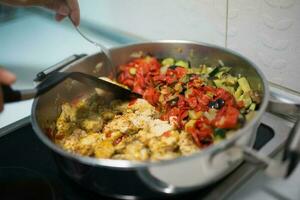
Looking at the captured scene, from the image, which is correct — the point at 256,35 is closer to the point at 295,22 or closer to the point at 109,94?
the point at 295,22

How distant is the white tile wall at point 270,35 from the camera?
2.46 feet

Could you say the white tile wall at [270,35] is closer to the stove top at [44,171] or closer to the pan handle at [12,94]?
the stove top at [44,171]

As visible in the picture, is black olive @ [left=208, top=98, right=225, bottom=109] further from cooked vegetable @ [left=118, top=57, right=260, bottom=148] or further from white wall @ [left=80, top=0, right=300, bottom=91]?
white wall @ [left=80, top=0, right=300, bottom=91]

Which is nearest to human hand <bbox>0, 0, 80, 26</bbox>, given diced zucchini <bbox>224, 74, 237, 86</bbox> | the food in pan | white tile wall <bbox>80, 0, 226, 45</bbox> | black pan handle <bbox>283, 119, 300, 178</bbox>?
the food in pan

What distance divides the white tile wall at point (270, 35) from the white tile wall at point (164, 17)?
51 millimetres

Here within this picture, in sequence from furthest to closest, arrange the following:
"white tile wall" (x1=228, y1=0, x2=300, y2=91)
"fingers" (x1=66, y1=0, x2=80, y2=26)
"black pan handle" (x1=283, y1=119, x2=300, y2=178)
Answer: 1. "fingers" (x1=66, y1=0, x2=80, y2=26)
2. "white tile wall" (x1=228, y1=0, x2=300, y2=91)
3. "black pan handle" (x1=283, y1=119, x2=300, y2=178)

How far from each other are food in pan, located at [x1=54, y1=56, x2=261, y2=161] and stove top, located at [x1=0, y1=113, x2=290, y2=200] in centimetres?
6

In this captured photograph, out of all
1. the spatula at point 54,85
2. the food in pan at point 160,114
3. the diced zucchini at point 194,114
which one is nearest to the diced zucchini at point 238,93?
the food in pan at point 160,114

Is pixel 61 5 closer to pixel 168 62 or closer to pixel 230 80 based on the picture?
pixel 168 62

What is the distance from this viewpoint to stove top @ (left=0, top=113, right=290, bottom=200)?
0.64 meters

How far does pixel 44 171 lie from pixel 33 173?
2cm

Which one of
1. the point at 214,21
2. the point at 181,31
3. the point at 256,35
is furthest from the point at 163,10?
the point at 256,35

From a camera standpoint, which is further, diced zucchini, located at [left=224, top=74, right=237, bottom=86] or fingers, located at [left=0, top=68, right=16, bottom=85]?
diced zucchini, located at [left=224, top=74, right=237, bottom=86]

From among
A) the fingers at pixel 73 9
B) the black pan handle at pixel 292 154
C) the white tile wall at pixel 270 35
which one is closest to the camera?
the black pan handle at pixel 292 154
